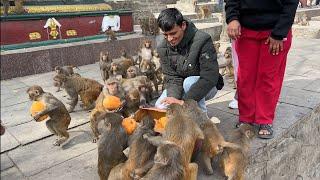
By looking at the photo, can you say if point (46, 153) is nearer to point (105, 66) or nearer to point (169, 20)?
point (169, 20)

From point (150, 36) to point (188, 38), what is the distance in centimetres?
616

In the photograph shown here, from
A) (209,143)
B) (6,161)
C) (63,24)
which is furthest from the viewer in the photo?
(63,24)

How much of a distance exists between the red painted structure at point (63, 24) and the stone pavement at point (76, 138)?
5.11 feet

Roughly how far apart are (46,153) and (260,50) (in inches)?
108

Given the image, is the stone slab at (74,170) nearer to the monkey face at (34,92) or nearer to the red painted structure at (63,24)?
the monkey face at (34,92)

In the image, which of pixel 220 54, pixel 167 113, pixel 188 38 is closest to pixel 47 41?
pixel 220 54

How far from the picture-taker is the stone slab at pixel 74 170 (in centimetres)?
343

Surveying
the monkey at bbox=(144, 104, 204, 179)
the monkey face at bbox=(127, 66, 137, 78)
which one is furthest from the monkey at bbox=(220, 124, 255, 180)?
the monkey face at bbox=(127, 66, 137, 78)

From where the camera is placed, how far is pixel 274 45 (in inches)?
146

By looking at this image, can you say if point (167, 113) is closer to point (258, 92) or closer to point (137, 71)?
point (258, 92)

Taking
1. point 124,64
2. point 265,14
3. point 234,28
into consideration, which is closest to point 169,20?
point 234,28

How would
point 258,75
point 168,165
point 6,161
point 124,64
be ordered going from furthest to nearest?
point 124,64 → point 258,75 → point 6,161 → point 168,165

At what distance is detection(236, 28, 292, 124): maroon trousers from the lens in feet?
12.8

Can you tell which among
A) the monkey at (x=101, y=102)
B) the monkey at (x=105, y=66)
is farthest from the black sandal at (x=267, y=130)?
the monkey at (x=105, y=66)
